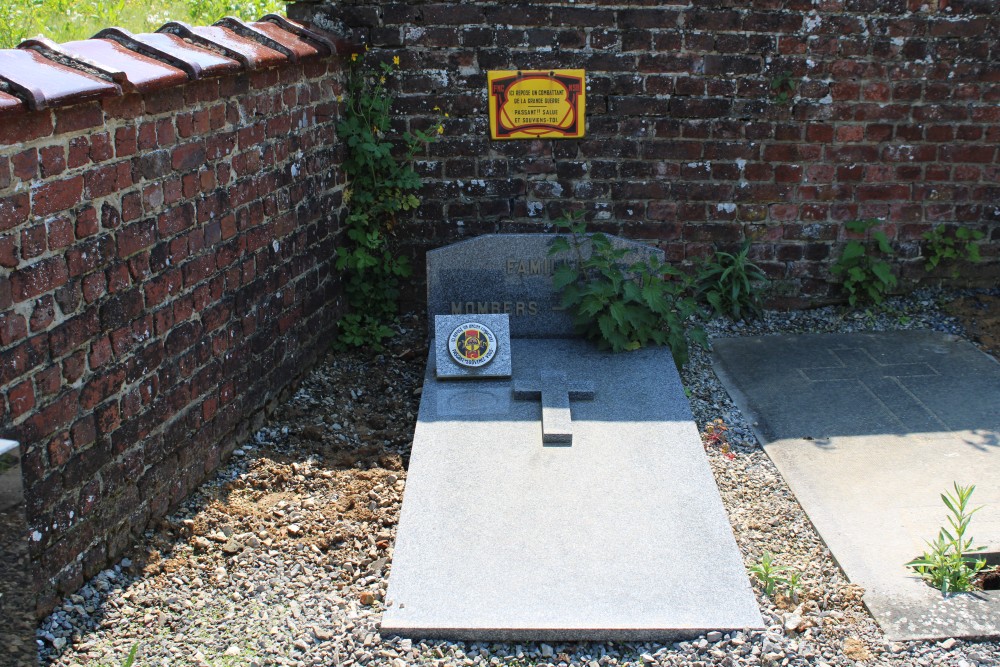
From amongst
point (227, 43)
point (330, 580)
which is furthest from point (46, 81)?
point (330, 580)

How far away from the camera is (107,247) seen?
132 inches

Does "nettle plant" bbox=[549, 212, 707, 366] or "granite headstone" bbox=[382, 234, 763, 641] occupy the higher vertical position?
"nettle plant" bbox=[549, 212, 707, 366]

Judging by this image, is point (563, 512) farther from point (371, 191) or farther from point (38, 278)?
point (371, 191)

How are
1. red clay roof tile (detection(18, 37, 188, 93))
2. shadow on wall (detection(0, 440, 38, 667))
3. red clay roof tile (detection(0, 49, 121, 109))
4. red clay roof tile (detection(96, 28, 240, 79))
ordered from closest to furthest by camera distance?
shadow on wall (detection(0, 440, 38, 667)) → red clay roof tile (detection(0, 49, 121, 109)) → red clay roof tile (detection(18, 37, 188, 93)) → red clay roof tile (detection(96, 28, 240, 79))

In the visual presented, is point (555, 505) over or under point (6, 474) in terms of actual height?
under

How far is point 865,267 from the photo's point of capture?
20.0ft

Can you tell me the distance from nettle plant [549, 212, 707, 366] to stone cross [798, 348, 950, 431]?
794 millimetres

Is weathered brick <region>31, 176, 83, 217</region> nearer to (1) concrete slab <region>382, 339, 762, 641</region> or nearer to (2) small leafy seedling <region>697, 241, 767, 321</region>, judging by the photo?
(1) concrete slab <region>382, 339, 762, 641</region>

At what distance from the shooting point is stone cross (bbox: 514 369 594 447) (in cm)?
410

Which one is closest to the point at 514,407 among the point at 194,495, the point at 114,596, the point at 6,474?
the point at 194,495

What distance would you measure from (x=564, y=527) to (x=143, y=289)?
5.75 feet

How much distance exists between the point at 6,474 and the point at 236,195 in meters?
2.37

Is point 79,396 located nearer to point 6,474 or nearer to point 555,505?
point 6,474

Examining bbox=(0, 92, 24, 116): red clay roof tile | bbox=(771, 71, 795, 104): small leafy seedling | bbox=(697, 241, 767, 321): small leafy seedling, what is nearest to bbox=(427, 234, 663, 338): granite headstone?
bbox=(697, 241, 767, 321): small leafy seedling
